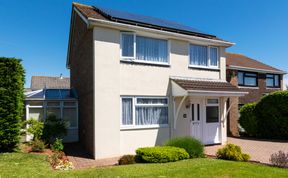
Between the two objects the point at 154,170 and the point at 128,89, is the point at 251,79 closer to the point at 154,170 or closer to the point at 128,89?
the point at 128,89

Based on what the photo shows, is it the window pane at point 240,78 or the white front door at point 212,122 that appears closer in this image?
the white front door at point 212,122

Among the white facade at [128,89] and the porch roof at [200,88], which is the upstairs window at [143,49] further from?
the porch roof at [200,88]

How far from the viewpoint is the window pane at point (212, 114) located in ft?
46.0

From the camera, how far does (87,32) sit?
40.4ft

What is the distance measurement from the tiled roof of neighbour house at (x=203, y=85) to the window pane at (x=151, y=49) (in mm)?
1588

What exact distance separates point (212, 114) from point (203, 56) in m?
3.78

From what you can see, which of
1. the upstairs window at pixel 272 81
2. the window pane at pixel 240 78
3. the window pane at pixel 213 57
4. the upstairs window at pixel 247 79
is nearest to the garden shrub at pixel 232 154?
the window pane at pixel 213 57

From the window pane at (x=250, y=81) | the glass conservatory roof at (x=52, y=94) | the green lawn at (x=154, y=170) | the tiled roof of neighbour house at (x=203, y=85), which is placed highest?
the window pane at (x=250, y=81)

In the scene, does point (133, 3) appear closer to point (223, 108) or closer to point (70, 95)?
point (70, 95)

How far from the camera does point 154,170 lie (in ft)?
24.8

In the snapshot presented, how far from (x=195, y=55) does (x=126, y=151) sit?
287 inches

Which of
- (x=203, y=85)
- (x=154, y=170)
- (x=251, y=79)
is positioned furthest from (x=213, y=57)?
(x=251, y=79)

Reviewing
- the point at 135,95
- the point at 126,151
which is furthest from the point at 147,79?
the point at 126,151

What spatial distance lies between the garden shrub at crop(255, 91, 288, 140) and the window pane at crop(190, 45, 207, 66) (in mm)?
6108
